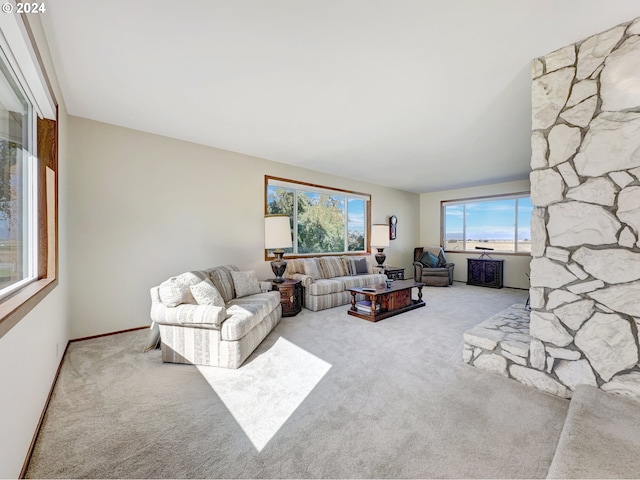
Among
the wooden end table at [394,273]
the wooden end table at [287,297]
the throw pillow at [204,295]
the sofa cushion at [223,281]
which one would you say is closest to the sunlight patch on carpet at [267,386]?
the throw pillow at [204,295]

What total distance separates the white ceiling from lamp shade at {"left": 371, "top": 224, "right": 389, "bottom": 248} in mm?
1904

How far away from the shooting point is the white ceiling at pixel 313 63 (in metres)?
1.67

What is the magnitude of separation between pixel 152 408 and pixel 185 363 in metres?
0.67

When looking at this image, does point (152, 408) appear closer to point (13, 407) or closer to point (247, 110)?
point (13, 407)

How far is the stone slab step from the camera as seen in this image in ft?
3.99

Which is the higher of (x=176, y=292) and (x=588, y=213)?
(x=588, y=213)

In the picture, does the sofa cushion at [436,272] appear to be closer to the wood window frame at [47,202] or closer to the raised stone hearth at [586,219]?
the raised stone hearth at [586,219]

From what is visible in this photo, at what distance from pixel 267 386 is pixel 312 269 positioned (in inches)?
111

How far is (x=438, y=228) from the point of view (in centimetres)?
769

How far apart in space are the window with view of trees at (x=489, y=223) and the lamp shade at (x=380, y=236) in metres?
3.19

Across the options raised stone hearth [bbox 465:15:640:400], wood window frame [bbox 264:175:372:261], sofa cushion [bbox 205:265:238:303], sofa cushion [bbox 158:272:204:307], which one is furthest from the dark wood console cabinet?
sofa cushion [bbox 158:272:204:307]

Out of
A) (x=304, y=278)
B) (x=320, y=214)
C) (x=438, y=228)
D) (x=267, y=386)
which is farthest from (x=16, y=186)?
(x=438, y=228)

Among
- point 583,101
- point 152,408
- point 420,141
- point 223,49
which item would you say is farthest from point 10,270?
point 420,141

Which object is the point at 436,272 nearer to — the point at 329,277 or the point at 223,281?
the point at 329,277
